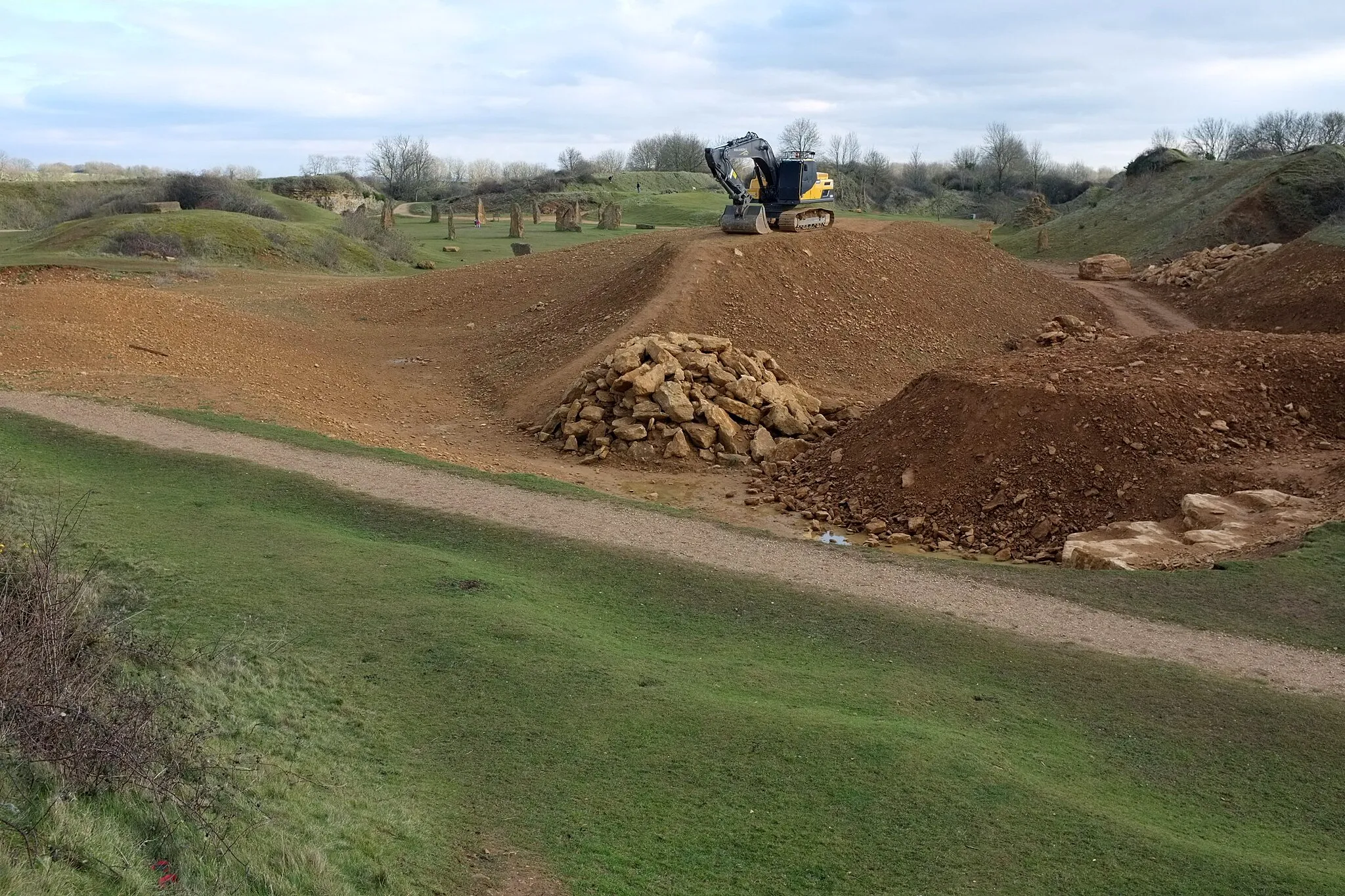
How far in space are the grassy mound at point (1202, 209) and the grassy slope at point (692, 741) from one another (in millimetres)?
34764

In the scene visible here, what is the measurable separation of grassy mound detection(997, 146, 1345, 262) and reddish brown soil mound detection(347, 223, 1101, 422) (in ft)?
38.9

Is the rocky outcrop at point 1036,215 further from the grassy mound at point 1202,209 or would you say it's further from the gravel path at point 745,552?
the gravel path at point 745,552

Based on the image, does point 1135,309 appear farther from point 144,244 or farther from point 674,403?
point 144,244

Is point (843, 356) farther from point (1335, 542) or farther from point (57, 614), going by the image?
point (57, 614)

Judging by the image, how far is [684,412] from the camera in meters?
17.3

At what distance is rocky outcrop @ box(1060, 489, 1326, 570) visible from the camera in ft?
37.9

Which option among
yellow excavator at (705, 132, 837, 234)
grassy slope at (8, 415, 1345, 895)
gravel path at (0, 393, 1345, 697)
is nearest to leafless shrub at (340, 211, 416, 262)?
yellow excavator at (705, 132, 837, 234)

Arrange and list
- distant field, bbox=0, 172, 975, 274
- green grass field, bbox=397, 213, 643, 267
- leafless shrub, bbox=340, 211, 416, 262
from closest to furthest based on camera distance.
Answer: distant field, bbox=0, 172, 975, 274 < leafless shrub, bbox=340, 211, 416, 262 < green grass field, bbox=397, 213, 643, 267

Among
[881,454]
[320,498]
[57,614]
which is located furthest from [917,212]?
[57,614]

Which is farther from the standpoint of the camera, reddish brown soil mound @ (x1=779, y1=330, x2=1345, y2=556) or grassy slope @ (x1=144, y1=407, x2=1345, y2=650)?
reddish brown soil mound @ (x1=779, y1=330, x2=1345, y2=556)

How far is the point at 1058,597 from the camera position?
1012cm

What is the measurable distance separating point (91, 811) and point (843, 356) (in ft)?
62.0

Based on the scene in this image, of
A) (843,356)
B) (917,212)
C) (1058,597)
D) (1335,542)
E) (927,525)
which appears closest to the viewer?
(1058,597)

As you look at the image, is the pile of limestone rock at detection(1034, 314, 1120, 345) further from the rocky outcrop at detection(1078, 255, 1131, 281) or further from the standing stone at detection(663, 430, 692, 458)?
the standing stone at detection(663, 430, 692, 458)
